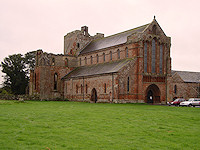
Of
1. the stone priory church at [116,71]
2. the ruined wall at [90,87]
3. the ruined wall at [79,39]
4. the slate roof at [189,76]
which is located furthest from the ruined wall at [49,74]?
the slate roof at [189,76]

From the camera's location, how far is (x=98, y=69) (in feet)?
167

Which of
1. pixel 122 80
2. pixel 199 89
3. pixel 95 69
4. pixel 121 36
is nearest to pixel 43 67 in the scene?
pixel 95 69

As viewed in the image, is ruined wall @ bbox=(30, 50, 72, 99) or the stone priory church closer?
the stone priory church

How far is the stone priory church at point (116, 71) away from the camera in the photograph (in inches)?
1748

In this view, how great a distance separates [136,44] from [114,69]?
18.4ft

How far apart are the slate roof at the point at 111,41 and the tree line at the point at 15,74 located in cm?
1844

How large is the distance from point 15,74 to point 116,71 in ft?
118

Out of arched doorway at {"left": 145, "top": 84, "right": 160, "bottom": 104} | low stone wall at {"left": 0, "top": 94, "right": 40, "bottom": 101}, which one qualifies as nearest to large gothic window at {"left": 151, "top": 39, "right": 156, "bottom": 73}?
arched doorway at {"left": 145, "top": 84, "right": 160, "bottom": 104}

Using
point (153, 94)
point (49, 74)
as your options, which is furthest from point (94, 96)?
point (49, 74)

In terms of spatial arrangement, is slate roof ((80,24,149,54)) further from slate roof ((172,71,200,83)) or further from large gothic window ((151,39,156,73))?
slate roof ((172,71,200,83))

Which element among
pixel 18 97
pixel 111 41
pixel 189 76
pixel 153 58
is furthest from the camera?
pixel 189 76

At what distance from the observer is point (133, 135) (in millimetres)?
13352

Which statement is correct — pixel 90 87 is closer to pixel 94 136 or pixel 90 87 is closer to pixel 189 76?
pixel 189 76

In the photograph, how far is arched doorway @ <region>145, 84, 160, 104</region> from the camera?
4726 cm
